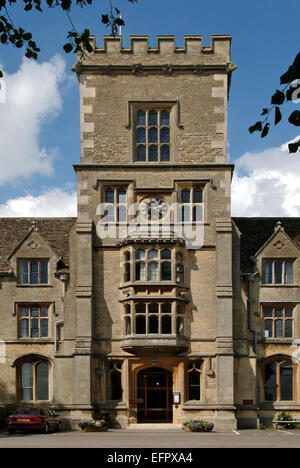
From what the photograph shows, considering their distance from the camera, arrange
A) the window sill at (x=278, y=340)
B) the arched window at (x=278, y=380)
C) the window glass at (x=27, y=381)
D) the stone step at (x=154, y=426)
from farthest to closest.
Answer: the window glass at (x=27, y=381) → the window sill at (x=278, y=340) → the arched window at (x=278, y=380) → the stone step at (x=154, y=426)

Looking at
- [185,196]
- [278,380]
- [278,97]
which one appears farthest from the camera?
[278,380]

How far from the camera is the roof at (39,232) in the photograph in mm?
36625

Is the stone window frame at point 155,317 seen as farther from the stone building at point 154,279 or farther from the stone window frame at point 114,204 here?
the stone window frame at point 114,204

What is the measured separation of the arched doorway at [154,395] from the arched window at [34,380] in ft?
15.8

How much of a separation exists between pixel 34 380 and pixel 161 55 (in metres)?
16.7

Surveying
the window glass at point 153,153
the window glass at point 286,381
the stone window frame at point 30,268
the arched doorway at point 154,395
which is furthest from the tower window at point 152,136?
the window glass at point 286,381

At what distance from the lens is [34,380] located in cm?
3450

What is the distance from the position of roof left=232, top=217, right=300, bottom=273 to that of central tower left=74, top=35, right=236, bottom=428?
3033 millimetres

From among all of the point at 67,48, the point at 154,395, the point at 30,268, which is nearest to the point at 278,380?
the point at 154,395

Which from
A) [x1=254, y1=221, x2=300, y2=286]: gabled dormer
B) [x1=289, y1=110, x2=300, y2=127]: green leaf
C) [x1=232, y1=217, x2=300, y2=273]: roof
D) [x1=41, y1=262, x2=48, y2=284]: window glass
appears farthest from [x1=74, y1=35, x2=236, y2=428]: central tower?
[x1=289, y1=110, x2=300, y2=127]: green leaf

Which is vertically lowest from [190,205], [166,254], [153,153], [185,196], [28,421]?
[28,421]

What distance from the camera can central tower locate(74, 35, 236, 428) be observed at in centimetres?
3191

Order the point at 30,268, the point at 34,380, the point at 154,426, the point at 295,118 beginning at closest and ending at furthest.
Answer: the point at 295,118 → the point at 154,426 → the point at 34,380 → the point at 30,268

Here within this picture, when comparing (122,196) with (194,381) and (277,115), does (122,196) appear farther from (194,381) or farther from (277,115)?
(277,115)
